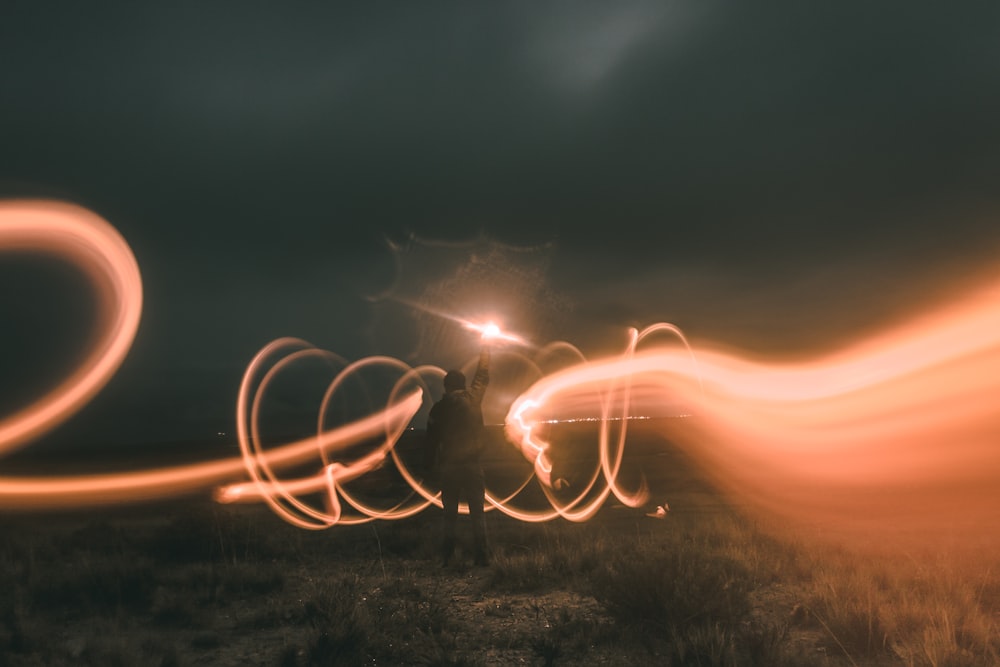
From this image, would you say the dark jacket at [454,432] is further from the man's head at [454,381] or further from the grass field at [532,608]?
the grass field at [532,608]

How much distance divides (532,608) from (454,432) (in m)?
2.96

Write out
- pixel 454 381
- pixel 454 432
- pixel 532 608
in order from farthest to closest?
1. pixel 454 381
2. pixel 454 432
3. pixel 532 608

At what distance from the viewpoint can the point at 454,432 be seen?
9398 millimetres

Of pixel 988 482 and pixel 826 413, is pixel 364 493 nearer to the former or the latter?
pixel 826 413

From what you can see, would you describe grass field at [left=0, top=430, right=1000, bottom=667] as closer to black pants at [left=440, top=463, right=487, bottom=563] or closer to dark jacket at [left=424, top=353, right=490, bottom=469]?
black pants at [left=440, top=463, right=487, bottom=563]

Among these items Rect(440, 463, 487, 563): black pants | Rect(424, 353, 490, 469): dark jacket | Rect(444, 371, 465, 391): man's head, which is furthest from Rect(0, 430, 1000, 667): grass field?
Rect(444, 371, 465, 391): man's head

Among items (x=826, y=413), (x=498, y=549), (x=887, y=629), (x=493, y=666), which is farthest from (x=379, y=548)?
(x=826, y=413)

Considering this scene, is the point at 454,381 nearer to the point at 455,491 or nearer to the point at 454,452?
the point at 454,452

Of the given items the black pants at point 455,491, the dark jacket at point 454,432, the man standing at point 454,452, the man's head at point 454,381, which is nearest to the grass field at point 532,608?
the black pants at point 455,491


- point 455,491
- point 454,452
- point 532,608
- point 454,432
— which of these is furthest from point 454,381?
point 532,608

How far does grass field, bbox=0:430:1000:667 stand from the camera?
5516mm

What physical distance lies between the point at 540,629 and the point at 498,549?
3483 millimetres

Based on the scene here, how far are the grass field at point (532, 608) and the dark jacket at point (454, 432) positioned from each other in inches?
52.5

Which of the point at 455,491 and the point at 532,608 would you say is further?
the point at 455,491
